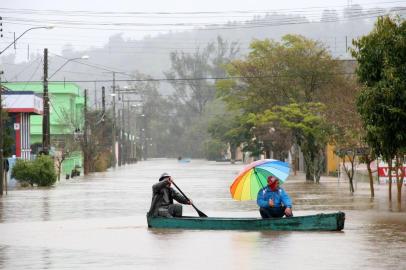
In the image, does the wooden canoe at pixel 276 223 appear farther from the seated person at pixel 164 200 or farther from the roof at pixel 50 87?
the roof at pixel 50 87

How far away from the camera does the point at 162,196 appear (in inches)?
984

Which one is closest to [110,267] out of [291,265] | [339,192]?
[291,265]

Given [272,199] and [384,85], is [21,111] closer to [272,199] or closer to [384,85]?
[384,85]

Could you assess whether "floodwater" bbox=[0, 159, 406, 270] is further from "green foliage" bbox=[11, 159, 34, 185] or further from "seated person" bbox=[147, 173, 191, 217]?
"green foliage" bbox=[11, 159, 34, 185]

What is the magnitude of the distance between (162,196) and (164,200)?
0.54 ft

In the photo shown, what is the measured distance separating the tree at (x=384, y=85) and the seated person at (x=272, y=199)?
6331 mm

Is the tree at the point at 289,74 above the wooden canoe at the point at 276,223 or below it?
above

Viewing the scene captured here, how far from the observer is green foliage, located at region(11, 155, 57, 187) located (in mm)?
56594

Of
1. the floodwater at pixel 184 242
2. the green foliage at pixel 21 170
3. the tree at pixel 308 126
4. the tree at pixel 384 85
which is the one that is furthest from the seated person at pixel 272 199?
the tree at pixel 308 126

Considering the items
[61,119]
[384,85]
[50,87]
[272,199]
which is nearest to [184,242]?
[272,199]

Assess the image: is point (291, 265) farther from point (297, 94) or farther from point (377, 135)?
point (297, 94)

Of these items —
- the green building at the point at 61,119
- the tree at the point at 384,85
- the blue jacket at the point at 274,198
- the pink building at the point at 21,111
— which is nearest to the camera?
the blue jacket at the point at 274,198

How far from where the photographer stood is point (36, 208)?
36.1m

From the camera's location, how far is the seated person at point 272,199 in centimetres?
2414
